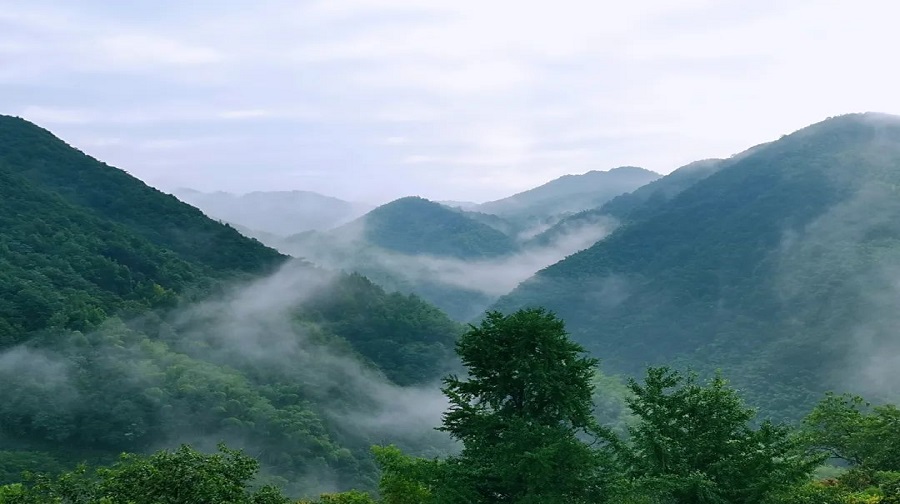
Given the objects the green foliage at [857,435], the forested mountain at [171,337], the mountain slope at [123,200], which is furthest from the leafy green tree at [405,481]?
the mountain slope at [123,200]

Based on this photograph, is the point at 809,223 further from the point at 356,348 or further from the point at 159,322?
the point at 159,322

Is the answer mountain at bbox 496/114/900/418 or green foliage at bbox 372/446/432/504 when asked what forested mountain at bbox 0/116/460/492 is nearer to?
green foliage at bbox 372/446/432/504

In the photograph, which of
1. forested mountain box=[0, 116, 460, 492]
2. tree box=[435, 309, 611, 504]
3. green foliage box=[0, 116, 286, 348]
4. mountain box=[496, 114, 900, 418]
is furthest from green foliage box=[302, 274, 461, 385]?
tree box=[435, 309, 611, 504]

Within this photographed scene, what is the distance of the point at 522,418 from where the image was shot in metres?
22.2

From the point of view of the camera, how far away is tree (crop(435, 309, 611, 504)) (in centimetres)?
2112

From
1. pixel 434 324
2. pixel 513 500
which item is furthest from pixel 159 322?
pixel 513 500

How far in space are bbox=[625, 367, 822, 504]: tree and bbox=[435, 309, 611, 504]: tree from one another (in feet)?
5.76

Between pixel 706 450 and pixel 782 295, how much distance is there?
480 feet

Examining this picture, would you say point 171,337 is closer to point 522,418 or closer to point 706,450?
point 522,418

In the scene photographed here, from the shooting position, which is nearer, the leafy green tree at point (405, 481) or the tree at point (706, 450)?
the tree at point (706, 450)

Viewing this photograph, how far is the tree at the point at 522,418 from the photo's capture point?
2112 cm

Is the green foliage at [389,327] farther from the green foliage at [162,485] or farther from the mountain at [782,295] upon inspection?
the green foliage at [162,485]

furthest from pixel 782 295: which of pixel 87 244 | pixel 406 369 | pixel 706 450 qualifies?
pixel 706 450

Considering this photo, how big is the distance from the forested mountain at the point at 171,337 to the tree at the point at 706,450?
51.5 metres
